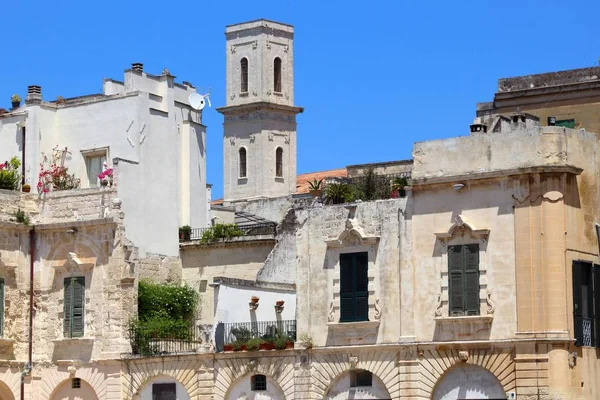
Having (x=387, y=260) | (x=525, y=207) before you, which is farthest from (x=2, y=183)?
(x=525, y=207)

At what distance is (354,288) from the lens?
42.0 metres

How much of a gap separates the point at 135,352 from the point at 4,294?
4625 millimetres

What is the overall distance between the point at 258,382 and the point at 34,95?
14.0m

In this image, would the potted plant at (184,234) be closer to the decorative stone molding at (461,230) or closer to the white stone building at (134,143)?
the white stone building at (134,143)

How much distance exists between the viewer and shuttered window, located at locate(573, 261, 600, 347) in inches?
1537

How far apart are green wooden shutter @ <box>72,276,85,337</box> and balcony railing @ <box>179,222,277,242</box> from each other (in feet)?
16.8

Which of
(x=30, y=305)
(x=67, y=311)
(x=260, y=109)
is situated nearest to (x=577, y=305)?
(x=67, y=311)

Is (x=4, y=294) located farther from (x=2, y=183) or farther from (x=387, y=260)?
(x=387, y=260)

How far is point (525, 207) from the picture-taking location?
129ft

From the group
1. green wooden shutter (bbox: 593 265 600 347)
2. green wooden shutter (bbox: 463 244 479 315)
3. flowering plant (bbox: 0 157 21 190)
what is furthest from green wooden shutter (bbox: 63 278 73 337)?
green wooden shutter (bbox: 593 265 600 347)

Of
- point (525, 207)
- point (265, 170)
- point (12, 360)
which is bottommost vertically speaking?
point (12, 360)

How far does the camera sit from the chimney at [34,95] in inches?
2039

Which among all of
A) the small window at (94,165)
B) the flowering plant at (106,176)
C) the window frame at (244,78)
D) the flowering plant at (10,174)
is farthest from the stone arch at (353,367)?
the window frame at (244,78)

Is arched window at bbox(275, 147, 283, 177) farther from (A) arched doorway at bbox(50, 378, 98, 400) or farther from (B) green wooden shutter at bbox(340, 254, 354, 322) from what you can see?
(B) green wooden shutter at bbox(340, 254, 354, 322)
